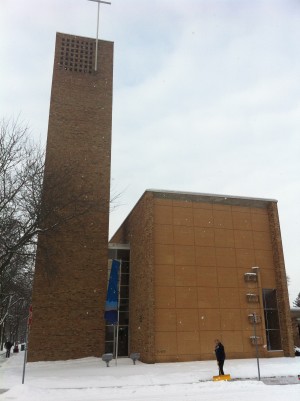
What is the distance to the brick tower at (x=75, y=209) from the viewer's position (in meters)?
23.4

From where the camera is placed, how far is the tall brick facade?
21641 millimetres

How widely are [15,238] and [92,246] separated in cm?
741

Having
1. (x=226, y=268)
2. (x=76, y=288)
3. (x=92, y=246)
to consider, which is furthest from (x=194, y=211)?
(x=76, y=288)

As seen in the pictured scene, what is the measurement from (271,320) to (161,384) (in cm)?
1208

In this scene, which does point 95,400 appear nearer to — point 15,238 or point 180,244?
point 15,238

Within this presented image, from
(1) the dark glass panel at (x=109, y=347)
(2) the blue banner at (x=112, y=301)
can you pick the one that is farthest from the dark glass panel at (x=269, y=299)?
(1) the dark glass panel at (x=109, y=347)

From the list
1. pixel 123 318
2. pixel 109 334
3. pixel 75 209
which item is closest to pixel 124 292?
pixel 123 318

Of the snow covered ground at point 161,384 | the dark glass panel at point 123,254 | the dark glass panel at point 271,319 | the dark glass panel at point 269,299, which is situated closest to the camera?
the snow covered ground at point 161,384

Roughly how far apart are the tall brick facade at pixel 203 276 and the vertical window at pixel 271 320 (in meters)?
0.13

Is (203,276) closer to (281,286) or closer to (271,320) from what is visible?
(281,286)

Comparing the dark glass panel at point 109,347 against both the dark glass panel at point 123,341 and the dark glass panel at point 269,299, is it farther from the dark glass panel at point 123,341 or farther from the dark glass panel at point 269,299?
the dark glass panel at point 269,299

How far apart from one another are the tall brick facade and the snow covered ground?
1.84 meters

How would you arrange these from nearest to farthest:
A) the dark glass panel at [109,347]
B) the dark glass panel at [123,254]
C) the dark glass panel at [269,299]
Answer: the dark glass panel at [269,299] < the dark glass panel at [109,347] < the dark glass panel at [123,254]

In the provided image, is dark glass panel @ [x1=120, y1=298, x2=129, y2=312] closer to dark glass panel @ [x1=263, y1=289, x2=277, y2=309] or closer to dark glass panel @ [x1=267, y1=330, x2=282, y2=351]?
dark glass panel @ [x1=263, y1=289, x2=277, y2=309]
